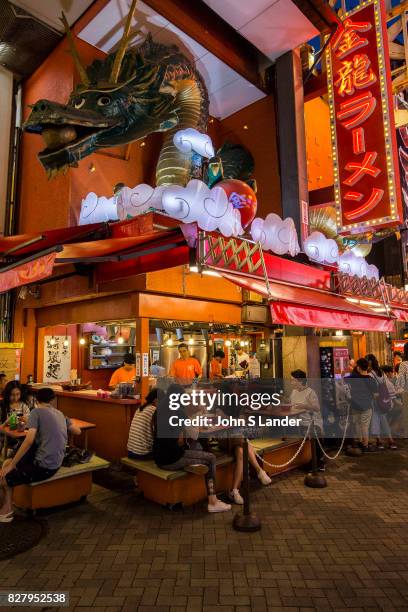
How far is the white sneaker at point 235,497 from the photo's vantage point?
6090 millimetres

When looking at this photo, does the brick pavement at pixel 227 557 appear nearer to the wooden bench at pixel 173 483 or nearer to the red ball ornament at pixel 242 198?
the wooden bench at pixel 173 483

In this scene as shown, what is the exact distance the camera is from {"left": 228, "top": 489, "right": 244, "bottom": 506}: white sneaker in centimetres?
609

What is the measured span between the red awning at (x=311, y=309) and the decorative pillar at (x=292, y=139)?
2.32 metres

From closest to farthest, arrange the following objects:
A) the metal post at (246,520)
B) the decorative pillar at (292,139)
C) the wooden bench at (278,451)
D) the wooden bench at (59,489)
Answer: the metal post at (246,520) < the wooden bench at (59,489) < the wooden bench at (278,451) < the decorative pillar at (292,139)

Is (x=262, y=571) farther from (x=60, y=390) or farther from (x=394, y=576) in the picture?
(x=60, y=390)

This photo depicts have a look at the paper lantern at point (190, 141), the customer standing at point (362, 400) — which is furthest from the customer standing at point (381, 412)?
the paper lantern at point (190, 141)

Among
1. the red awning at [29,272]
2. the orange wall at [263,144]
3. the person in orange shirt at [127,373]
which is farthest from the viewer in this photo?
the orange wall at [263,144]

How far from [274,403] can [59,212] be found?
637 cm

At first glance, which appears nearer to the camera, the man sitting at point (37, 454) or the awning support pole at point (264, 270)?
the man sitting at point (37, 454)

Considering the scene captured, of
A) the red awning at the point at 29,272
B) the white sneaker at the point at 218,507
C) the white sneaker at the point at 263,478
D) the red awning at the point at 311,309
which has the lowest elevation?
the white sneaker at the point at 218,507

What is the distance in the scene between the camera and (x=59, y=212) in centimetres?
899

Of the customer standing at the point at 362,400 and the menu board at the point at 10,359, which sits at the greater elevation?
the menu board at the point at 10,359

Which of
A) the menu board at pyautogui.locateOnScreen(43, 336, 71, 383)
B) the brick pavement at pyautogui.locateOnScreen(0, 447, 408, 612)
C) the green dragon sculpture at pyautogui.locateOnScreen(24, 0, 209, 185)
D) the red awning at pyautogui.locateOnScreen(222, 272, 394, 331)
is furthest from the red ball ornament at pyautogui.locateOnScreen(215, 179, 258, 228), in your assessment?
the menu board at pyautogui.locateOnScreen(43, 336, 71, 383)

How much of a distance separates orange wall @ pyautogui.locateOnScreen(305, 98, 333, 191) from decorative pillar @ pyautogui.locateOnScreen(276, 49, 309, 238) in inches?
67.8
